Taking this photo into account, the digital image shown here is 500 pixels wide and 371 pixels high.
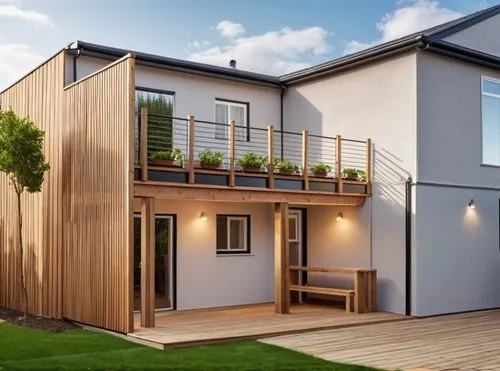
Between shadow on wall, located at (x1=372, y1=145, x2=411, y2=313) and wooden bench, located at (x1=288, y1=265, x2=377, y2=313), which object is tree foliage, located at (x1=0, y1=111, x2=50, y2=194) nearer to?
wooden bench, located at (x1=288, y1=265, x2=377, y2=313)

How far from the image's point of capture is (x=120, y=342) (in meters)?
9.12

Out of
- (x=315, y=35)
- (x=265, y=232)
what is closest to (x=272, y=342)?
(x=265, y=232)

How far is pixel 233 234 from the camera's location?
13.8 meters

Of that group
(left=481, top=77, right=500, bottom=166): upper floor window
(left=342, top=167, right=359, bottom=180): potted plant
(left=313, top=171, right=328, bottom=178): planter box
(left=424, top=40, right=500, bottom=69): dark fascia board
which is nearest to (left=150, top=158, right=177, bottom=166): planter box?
(left=313, top=171, right=328, bottom=178): planter box

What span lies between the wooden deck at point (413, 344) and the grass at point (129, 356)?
0.52 meters

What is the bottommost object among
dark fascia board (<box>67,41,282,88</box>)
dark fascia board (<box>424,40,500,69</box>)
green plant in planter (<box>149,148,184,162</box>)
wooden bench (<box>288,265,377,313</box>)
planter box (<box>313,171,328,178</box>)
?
wooden bench (<box>288,265,377,313</box>)

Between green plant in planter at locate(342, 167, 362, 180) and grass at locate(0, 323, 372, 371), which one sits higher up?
green plant in planter at locate(342, 167, 362, 180)

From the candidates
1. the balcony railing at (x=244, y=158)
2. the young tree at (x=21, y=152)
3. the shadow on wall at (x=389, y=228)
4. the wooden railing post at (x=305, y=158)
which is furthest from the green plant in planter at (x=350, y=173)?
the young tree at (x=21, y=152)

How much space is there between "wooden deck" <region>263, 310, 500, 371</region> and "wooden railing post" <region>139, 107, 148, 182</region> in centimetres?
328

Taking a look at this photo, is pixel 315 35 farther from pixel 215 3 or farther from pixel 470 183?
pixel 470 183

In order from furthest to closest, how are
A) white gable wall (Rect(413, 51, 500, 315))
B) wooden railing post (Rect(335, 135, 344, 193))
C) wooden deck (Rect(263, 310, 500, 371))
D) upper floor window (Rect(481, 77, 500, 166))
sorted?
upper floor window (Rect(481, 77, 500, 166)) < wooden railing post (Rect(335, 135, 344, 193)) < white gable wall (Rect(413, 51, 500, 315)) < wooden deck (Rect(263, 310, 500, 371))

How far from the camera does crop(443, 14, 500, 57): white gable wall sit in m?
12.9

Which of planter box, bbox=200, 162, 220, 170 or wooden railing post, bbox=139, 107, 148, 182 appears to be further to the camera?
planter box, bbox=200, 162, 220, 170

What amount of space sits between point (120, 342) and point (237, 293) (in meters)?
4.72
